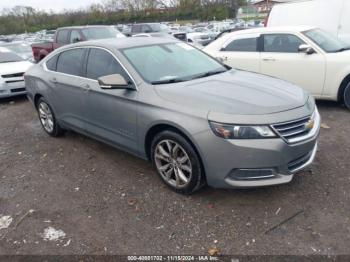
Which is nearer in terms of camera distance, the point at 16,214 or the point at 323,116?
the point at 16,214

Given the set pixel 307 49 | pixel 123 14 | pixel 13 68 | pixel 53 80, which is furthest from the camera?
pixel 123 14

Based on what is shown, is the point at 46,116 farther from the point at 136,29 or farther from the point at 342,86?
the point at 136,29

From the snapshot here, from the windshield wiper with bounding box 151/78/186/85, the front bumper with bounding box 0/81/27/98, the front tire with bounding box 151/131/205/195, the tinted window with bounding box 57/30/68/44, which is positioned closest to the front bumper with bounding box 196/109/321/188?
the front tire with bounding box 151/131/205/195

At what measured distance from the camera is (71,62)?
4.73m

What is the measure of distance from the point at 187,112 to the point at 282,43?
4.09 m

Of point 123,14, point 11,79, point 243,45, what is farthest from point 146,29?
point 123,14

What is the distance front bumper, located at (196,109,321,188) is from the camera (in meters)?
2.92

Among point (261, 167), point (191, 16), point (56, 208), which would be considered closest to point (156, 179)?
point (56, 208)

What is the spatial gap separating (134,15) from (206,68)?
64.3m

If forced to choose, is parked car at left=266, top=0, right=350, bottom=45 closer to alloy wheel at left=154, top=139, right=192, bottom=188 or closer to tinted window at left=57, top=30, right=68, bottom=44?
alloy wheel at left=154, top=139, right=192, bottom=188

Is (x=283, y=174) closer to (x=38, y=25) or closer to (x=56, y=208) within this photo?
(x=56, y=208)

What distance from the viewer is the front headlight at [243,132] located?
9.56 ft

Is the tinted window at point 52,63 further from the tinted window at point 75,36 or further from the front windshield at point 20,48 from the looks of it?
the front windshield at point 20,48

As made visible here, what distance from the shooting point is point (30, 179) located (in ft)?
13.8
